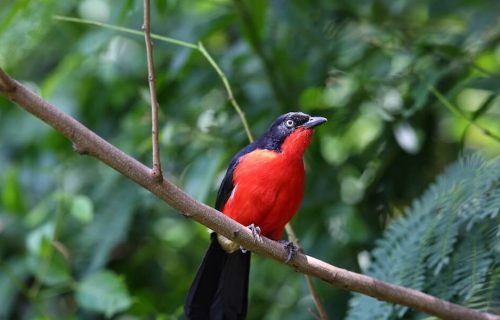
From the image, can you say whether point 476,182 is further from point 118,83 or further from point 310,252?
point 118,83

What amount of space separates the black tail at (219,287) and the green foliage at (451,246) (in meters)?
0.74

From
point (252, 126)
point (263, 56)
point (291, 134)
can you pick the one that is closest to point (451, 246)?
point (291, 134)

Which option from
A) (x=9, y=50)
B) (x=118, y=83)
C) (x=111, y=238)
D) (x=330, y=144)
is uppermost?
(x=118, y=83)

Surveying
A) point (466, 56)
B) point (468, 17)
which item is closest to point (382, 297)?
point (466, 56)

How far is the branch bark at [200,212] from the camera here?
2.88 meters

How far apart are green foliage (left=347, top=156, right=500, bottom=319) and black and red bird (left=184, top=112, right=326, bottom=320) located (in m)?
0.62

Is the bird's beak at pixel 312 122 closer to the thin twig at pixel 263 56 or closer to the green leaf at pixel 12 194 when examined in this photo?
the thin twig at pixel 263 56

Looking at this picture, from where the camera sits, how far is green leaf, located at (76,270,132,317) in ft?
15.8

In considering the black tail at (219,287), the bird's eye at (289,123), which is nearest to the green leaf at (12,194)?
the black tail at (219,287)

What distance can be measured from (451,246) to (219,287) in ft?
4.58

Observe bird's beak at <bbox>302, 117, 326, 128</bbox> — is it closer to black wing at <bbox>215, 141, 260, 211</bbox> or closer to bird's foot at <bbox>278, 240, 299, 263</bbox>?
black wing at <bbox>215, 141, 260, 211</bbox>

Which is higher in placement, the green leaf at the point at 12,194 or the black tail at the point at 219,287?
the green leaf at the point at 12,194

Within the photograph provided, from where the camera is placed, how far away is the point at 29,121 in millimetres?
6430

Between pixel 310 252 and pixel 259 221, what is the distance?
1.73 feet
